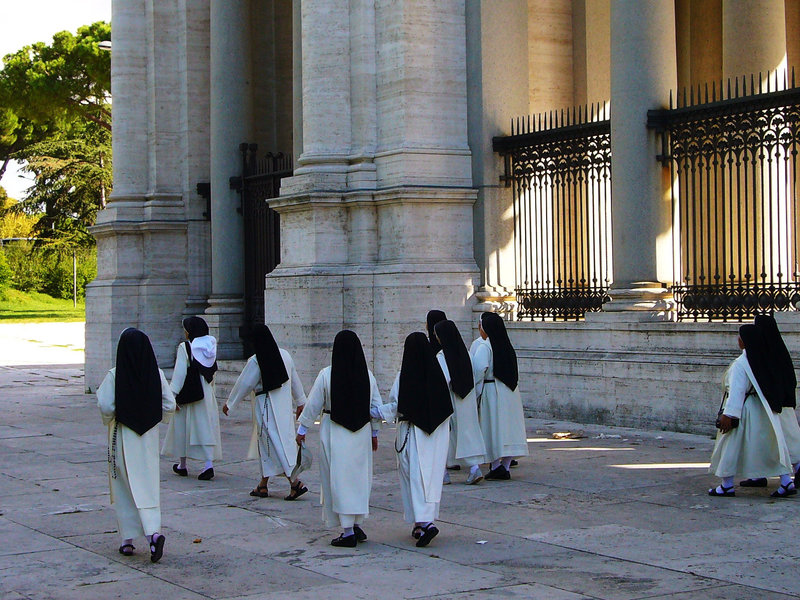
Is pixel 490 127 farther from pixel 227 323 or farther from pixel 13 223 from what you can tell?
pixel 13 223

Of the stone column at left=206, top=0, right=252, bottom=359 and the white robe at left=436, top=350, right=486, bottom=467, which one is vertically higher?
the stone column at left=206, top=0, right=252, bottom=359

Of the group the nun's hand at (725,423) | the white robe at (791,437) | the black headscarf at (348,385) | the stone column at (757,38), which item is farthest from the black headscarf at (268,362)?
the stone column at (757,38)

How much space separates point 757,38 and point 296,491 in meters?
10.1

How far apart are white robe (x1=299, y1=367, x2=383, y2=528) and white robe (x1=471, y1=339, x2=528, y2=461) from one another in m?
2.58

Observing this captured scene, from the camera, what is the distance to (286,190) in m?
17.2

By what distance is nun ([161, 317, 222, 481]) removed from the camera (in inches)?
458

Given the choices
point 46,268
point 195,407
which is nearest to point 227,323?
point 195,407

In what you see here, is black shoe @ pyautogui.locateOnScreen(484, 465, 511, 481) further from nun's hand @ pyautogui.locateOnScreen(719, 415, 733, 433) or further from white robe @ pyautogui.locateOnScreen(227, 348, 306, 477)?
nun's hand @ pyautogui.locateOnScreen(719, 415, 733, 433)

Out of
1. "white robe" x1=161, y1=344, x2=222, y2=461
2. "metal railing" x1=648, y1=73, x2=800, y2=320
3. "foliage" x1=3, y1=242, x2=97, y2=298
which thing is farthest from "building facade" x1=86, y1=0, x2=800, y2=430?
"foliage" x1=3, y1=242, x2=97, y2=298

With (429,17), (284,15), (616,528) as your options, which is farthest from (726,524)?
(284,15)

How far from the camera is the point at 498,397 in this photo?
1138 centimetres

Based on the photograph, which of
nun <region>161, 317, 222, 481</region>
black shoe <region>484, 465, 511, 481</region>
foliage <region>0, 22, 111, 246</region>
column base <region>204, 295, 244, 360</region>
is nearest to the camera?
black shoe <region>484, 465, 511, 481</region>

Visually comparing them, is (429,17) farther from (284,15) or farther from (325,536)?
(325,536)

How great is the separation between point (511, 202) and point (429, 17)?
2676 millimetres
